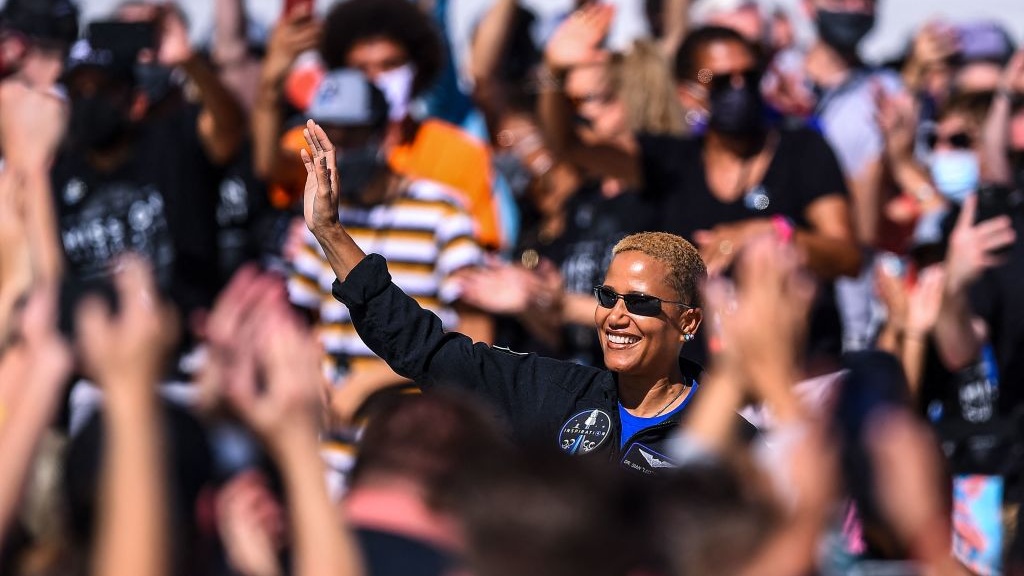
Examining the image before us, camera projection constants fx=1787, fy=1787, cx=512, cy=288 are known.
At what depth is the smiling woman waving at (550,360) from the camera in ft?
14.8

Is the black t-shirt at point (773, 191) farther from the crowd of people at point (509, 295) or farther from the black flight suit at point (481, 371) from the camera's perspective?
the black flight suit at point (481, 371)

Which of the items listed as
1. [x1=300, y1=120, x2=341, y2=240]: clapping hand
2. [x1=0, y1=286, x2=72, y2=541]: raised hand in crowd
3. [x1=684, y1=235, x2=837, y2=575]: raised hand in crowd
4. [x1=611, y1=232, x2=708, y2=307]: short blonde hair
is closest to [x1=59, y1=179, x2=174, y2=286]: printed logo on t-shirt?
[x1=300, y1=120, x2=341, y2=240]: clapping hand

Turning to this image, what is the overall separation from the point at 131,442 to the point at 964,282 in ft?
12.8

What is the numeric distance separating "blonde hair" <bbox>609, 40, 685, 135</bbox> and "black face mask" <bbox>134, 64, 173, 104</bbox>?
197 centimetres

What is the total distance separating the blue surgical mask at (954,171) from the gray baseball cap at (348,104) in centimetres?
233

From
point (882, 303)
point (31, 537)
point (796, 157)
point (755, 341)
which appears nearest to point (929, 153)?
point (882, 303)

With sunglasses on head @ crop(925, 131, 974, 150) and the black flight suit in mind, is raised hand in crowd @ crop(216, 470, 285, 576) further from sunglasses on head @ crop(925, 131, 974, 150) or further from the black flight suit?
sunglasses on head @ crop(925, 131, 974, 150)

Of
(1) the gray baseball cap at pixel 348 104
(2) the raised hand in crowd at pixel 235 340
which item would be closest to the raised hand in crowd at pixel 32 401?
(2) the raised hand in crowd at pixel 235 340

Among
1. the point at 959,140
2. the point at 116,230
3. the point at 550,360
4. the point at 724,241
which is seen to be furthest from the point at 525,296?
the point at 959,140

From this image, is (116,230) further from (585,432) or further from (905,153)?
(905,153)

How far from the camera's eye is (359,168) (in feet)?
20.0

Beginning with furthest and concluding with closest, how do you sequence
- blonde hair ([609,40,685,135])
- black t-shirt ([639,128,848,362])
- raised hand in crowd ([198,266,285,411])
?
blonde hair ([609,40,685,135]) < black t-shirt ([639,128,848,362]) < raised hand in crowd ([198,266,285,411])

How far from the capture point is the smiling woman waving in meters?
4.51

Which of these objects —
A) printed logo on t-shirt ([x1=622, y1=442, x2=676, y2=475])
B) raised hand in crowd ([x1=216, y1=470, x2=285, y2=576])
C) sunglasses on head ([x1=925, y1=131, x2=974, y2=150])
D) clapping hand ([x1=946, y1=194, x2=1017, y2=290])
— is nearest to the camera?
raised hand in crowd ([x1=216, y1=470, x2=285, y2=576])
